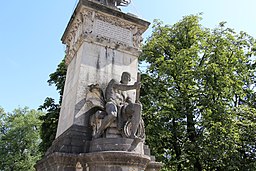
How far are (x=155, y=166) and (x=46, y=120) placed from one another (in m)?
9.61

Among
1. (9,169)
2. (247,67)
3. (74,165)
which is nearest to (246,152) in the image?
(247,67)

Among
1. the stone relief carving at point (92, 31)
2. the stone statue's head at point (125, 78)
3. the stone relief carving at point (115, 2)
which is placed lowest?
the stone statue's head at point (125, 78)

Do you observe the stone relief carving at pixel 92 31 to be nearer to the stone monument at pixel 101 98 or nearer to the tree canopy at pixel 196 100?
the stone monument at pixel 101 98

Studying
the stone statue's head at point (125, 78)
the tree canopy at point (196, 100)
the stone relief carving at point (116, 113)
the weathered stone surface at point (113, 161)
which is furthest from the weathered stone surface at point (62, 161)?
the tree canopy at point (196, 100)

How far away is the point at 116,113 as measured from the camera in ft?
25.9

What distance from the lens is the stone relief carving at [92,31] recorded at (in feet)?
31.0

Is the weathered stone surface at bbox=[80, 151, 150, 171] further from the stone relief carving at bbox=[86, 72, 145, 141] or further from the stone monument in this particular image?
the stone relief carving at bbox=[86, 72, 145, 141]

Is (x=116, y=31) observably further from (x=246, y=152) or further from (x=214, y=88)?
(x=246, y=152)

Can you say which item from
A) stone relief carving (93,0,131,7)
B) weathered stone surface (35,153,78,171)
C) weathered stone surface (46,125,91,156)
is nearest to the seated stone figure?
weathered stone surface (46,125,91,156)

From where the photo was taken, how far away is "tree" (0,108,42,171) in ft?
94.0

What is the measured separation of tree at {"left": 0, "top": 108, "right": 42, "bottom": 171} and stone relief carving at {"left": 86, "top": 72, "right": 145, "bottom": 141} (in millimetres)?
23475

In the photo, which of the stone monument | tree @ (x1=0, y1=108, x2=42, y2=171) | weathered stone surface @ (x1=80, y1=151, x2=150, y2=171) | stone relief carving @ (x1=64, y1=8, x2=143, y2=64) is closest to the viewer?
weathered stone surface @ (x1=80, y1=151, x2=150, y2=171)

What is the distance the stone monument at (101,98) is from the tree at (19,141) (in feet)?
71.4

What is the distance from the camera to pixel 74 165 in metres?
7.19
